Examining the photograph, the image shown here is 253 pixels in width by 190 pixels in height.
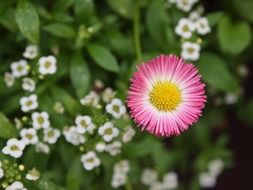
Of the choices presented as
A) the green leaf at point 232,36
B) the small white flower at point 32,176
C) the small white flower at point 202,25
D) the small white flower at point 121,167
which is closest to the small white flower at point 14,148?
the small white flower at point 32,176

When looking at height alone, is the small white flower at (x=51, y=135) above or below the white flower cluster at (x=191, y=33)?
below

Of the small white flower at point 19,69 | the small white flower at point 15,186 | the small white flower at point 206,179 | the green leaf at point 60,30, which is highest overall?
the green leaf at point 60,30

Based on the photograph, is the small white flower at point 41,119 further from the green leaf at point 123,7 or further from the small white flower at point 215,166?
the small white flower at point 215,166

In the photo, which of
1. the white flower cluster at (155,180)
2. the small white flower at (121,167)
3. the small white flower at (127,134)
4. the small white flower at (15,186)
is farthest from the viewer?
the white flower cluster at (155,180)

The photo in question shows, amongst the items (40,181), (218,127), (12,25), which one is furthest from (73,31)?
(218,127)

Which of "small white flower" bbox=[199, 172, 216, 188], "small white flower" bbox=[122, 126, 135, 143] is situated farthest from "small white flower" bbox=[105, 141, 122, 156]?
"small white flower" bbox=[199, 172, 216, 188]

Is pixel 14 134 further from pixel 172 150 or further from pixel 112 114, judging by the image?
pixel 172 150
